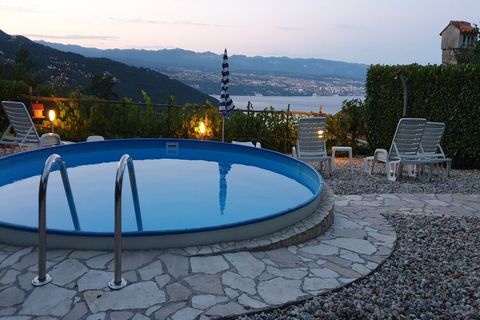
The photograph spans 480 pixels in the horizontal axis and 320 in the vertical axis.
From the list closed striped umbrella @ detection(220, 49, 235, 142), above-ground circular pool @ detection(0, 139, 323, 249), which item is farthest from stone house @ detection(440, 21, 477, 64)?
above-ground circular pool @ detection(0, 139, 323, 249)

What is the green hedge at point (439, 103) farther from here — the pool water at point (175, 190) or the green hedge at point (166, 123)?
the pool water at point (175, 190)

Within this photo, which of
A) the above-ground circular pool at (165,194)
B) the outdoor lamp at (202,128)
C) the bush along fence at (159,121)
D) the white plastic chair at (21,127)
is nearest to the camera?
the above-ground circular pool at (165,194)

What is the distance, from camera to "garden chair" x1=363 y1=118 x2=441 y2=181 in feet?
27.8

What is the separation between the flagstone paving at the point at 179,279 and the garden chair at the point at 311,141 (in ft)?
14.2

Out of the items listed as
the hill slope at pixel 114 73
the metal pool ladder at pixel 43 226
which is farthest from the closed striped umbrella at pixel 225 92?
the hill slope at pixel 114 73

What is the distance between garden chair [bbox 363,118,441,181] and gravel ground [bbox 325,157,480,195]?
27cm

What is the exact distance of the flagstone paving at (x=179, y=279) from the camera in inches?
122

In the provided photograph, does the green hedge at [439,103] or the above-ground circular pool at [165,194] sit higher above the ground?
the green hedge at [439,103]

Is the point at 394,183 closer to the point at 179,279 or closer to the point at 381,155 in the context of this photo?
the point at 381,155

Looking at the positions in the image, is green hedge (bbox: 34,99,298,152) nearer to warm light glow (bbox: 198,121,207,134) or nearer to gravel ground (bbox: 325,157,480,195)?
warm light glow (bbox: 198,121,207,134)

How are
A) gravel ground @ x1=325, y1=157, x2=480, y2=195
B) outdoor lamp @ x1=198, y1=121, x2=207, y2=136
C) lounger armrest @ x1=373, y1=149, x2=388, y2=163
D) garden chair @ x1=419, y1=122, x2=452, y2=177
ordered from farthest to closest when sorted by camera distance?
outdoor lamp @ x1=198, y1=121, x2=207, y2=136
garden chair @ x1=419, y1=122, x2=452, y2=177
lounger armrest @ x1=373, y1=149, x2=388, y2=163
gravel ground @ x1=325, y1=157, x2=480, y2=195

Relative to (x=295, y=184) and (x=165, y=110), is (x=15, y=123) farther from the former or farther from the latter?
(x=295, y=184)

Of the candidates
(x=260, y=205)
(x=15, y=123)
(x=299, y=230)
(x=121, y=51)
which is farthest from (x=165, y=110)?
(x=121, y=51)

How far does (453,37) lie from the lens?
23.5m
